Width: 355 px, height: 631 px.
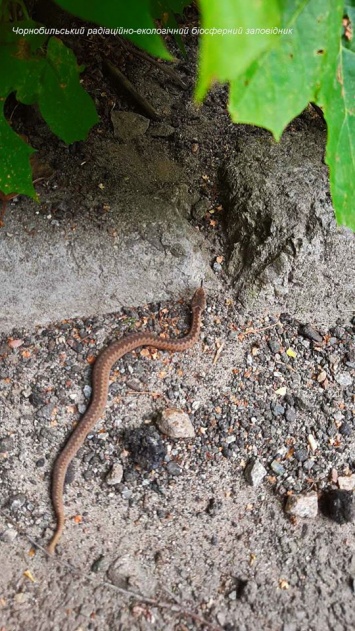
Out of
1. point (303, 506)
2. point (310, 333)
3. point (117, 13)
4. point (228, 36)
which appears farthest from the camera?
point (310, 333)

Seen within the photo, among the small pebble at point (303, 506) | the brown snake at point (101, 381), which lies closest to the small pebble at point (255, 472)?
the small pebble at point (303, 506)

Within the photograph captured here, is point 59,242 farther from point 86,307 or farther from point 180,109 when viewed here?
point 180,109

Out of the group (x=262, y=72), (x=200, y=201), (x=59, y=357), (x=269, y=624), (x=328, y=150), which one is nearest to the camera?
(x=262, y=72)

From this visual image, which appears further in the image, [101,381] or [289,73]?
[101,381]

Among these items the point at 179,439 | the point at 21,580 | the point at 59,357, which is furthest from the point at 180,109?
the point at 21,580

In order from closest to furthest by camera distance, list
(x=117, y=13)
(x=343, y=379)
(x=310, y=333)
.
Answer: (x=117, y=13), (x=343, y=379), (x=310, y=333)

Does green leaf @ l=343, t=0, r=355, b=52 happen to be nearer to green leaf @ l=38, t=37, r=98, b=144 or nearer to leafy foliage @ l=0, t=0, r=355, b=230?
leafy foliage @ l=0, t=0, r=355, b=230

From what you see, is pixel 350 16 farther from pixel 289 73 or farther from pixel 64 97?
pixel 64 97

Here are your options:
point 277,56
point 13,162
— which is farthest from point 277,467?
point 277,56
